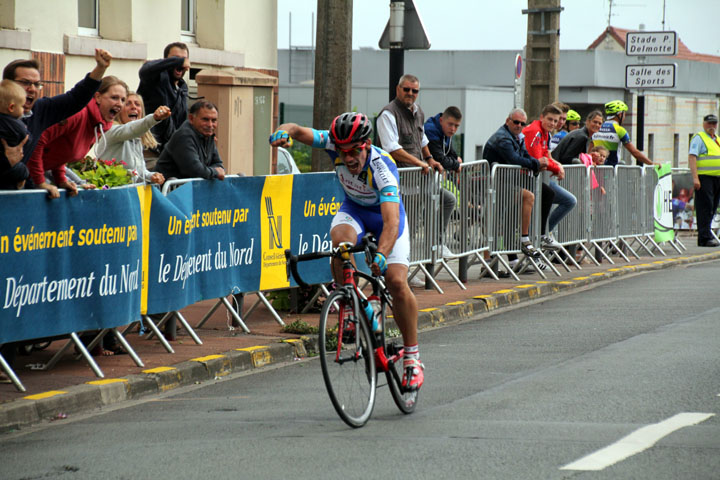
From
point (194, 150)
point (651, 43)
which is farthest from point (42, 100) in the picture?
point (651, 43)

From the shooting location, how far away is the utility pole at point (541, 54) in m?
19.8

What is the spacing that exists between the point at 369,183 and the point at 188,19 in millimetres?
10975

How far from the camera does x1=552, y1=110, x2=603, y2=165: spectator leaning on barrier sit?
17.8 metres

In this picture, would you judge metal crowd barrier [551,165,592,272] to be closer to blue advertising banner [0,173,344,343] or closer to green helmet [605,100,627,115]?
green helmet [605,100,627,115]

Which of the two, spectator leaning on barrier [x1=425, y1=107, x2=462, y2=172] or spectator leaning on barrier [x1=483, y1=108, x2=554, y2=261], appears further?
spectator leaning on barrier [x1=483, y1=108, x2=554, y2=261]

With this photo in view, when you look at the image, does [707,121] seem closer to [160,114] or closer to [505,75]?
[160,114]

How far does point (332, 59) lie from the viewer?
13414 mm

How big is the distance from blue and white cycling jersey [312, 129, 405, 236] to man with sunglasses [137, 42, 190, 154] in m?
3.81

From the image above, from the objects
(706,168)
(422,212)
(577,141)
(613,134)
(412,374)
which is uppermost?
(613,134)

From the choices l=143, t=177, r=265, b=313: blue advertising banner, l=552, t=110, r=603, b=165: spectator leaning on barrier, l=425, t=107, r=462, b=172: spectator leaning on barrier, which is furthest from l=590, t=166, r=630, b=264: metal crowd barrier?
l=143, t=177, r=265, b=313: blue advertising banner

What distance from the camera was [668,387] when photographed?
839cm

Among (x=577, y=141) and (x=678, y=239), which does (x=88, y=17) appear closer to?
(x=577, y=141)

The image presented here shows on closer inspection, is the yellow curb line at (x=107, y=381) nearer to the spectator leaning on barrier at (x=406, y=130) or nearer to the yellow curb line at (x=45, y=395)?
the yellow curb line at (x=45, y=395)

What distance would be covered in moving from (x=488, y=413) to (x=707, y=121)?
14644mm
